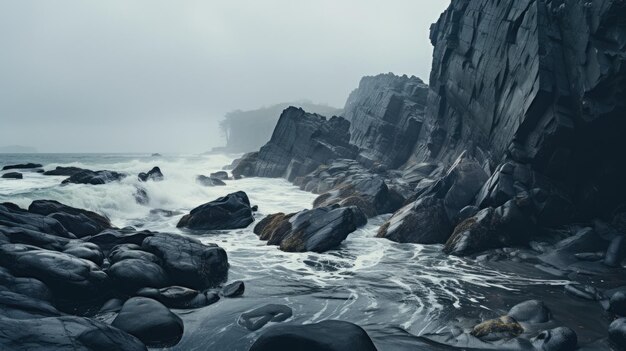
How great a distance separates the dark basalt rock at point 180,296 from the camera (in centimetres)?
993

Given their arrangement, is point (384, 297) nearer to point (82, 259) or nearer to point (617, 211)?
point (82, 259)

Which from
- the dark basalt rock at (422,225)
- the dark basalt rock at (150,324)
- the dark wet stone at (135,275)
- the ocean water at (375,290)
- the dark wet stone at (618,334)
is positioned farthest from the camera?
the dark basalt rock at (422,225)

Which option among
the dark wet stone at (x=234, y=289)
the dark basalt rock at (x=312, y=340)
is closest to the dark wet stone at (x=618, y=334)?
the dark basalt rock at (x=312, y=340)

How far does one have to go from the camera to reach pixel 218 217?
23.0 metres

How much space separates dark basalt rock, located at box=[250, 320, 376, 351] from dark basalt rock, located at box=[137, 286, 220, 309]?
4.02 m

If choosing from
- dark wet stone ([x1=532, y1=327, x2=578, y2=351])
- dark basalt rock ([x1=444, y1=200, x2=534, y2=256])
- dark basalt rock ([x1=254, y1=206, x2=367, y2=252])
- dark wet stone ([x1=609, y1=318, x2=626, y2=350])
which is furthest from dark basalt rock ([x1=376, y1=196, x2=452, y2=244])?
dark wet stone ([x1=532, y1=327, x2=578, y2=351])

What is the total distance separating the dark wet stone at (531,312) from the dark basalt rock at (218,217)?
16.8m

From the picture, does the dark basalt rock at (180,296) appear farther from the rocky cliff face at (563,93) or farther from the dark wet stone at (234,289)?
the rocky cliff face at (563,93)

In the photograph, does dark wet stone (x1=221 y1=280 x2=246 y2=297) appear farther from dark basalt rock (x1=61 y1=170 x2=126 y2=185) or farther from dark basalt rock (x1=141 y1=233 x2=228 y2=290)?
dark basalt rock (x1=61 y1=170 x2=126 y2=185)

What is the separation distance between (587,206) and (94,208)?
2992 centimetres

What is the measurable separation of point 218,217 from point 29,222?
1069 centimetres

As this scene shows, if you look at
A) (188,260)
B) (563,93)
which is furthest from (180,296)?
Answer: (563,93)

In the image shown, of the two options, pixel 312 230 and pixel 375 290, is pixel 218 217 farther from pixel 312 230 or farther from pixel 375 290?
pixel 375 290

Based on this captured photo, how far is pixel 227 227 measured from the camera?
74.7ft
